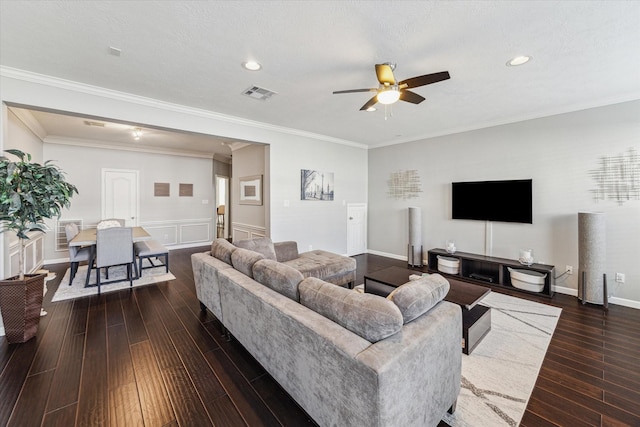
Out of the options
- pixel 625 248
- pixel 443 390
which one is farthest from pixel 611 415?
pixel 625 248

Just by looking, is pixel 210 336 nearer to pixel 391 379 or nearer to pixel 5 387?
pixel 5 387

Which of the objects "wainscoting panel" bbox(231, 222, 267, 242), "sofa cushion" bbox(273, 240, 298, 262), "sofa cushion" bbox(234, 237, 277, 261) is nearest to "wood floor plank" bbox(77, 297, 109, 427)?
"sofa cushion" bbox(234, 237, 277, 261)

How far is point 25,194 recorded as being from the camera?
239 cm

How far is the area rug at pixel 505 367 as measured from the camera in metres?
1.69

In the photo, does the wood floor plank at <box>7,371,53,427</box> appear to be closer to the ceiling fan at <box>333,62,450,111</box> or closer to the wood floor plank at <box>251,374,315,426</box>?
the wood floor plank at <box>251,374,315,426</box>

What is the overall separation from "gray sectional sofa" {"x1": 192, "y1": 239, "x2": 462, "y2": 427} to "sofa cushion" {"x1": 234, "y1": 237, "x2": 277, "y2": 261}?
1.53 metres

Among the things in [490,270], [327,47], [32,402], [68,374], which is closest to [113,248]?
[68,374]

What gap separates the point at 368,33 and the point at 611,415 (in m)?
3.20

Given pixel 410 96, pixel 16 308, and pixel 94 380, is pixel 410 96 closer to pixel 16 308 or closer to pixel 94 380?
pixel 94 380

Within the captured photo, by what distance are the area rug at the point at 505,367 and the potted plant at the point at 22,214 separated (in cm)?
Result: 378

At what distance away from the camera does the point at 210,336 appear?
8.54ft

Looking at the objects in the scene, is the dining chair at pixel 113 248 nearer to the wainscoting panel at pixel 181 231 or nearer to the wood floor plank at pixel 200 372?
the wood floor plank at pixel 200 372

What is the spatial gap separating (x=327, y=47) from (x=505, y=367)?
3.16 m

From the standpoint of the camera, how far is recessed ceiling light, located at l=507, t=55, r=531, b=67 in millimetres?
2418
